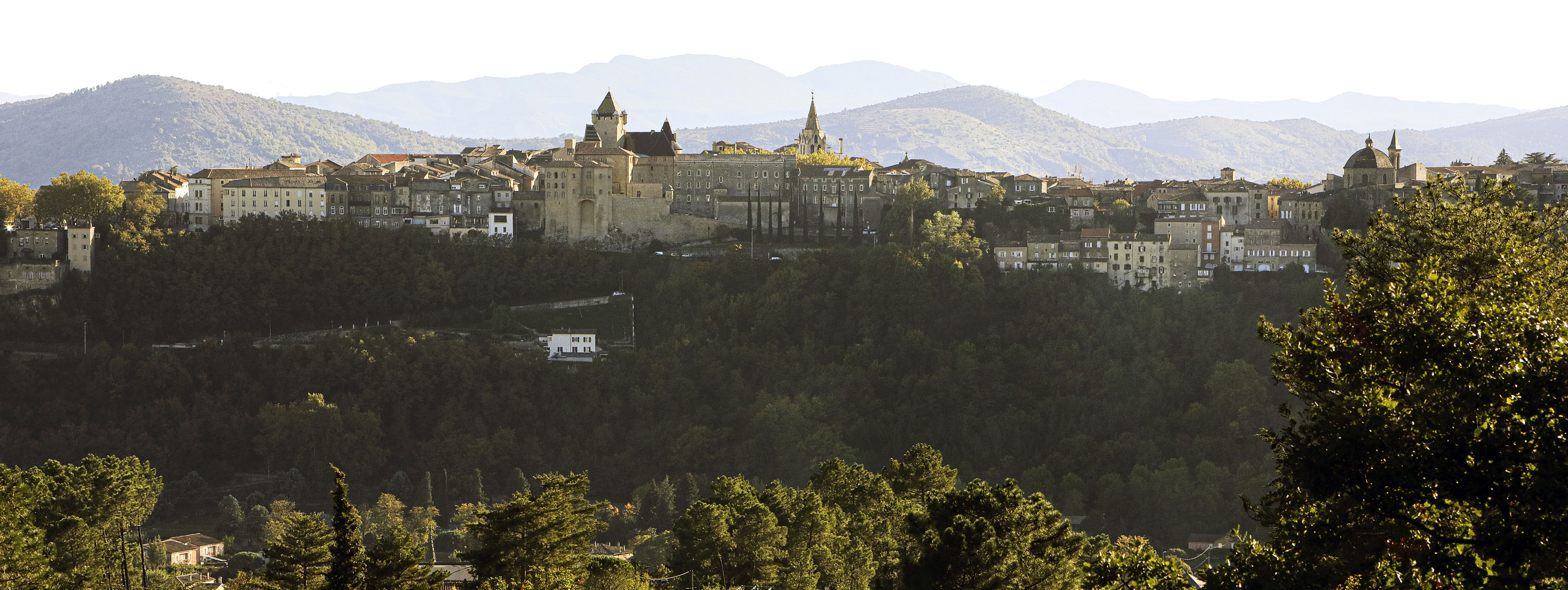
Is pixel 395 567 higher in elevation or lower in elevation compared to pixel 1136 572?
lower

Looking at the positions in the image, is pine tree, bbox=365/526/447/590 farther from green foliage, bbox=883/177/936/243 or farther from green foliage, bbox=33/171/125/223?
green foliage, bbox=33/171/125/223

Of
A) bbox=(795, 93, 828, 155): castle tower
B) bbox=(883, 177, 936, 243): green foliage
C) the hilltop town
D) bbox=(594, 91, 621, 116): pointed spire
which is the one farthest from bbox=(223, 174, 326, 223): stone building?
bbox=(795, 93, 828, 155): castle tower

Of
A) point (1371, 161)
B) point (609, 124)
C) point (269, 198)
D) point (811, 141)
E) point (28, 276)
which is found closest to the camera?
point (28, 276)

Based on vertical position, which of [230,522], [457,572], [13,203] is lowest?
[230,522]

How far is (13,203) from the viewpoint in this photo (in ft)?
221

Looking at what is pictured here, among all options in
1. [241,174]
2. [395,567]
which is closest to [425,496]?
[241,174]

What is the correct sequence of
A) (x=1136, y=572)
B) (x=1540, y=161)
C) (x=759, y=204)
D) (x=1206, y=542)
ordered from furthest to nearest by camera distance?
(x=1540, y=161) → (x=759, y=204) → (x=1206, y=542) → (x=1136, y=572)

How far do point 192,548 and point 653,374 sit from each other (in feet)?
62.9

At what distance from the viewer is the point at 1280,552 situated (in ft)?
47.0

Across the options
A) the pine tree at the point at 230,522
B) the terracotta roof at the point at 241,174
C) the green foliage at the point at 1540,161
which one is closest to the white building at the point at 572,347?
the pine tree at the point at 230,522

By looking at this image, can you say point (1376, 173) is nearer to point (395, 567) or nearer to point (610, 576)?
point (610, 576)

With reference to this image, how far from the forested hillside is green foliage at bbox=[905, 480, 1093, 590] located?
92.4 feet

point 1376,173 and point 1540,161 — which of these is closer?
point 1376,173

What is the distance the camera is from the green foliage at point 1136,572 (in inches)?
546
